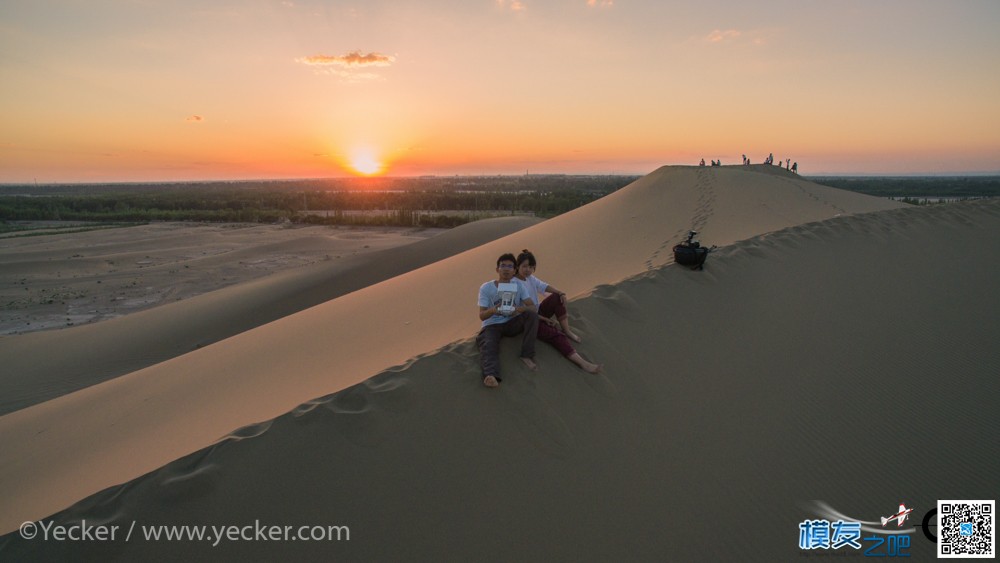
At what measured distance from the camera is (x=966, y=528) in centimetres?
284

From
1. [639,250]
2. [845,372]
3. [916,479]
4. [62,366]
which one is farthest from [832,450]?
[62,366]

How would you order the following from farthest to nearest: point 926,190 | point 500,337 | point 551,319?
1. point 926,190
2. point 551,319
3. point 500,337

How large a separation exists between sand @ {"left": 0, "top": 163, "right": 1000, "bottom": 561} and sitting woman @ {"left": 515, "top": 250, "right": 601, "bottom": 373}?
4.1 inches

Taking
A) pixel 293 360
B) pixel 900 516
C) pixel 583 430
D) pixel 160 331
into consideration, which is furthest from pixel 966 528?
pixel 160 331

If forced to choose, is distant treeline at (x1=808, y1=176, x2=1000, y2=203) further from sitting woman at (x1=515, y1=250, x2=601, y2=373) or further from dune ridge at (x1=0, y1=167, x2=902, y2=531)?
sitting woman at (x1=515, y1=250, x2=601, y2=373)

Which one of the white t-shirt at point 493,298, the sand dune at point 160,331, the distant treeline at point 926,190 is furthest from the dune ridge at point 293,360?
the distant treeline at point 926,190

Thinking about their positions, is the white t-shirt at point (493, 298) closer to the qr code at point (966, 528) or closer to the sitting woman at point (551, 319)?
the sitting woman at point (551, 319)

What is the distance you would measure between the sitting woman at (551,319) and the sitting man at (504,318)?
0.47ft

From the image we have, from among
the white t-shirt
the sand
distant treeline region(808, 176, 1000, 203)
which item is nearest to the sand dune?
the sand

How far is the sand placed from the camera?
102 inches

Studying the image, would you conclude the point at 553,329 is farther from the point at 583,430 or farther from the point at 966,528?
the point at 966,528

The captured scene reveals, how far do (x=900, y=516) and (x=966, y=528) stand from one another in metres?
0.36

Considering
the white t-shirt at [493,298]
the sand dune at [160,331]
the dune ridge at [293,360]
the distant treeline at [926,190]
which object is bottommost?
the sand dune at [160,331]

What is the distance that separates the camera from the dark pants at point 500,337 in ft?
11.8
